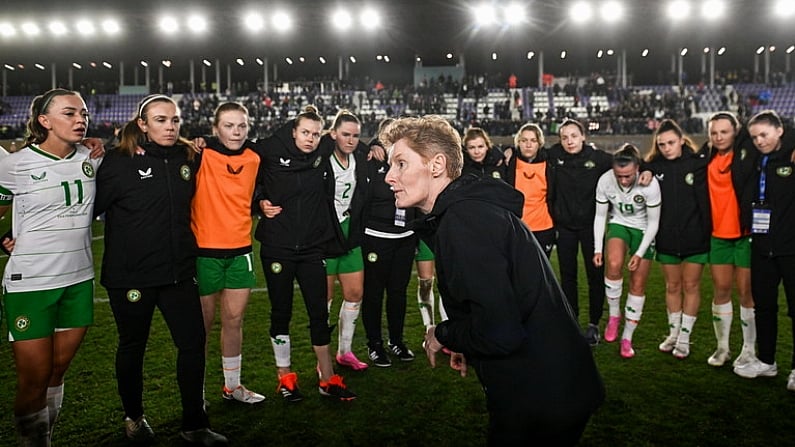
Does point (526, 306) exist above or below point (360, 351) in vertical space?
above

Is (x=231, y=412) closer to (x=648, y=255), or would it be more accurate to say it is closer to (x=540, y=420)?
(x=540, y=420)

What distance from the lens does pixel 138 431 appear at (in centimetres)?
380

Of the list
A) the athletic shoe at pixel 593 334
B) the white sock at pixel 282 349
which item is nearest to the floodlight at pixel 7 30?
the white sock at pixel 282 349

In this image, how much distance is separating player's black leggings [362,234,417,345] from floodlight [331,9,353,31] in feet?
77.8

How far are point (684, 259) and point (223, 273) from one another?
12.2 feet

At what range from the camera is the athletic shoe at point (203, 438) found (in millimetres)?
3732

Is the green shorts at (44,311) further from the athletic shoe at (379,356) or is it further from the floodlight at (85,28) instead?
the floodlight at (85,28)

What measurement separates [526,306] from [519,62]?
4010 cm

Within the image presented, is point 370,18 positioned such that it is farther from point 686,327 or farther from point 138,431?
point 138,431

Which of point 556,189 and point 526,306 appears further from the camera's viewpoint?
point 556,189

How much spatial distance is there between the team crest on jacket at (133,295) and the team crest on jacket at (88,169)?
676 millimetres

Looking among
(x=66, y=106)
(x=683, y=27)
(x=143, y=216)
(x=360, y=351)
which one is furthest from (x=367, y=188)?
(x=683, y=27)

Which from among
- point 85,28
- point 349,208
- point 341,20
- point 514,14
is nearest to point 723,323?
point 349,208

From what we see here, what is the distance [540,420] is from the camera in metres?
1.97
